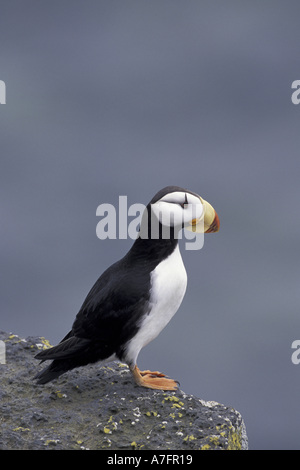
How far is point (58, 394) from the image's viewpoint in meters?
5.58

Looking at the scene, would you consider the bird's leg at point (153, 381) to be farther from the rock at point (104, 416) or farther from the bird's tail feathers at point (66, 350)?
the bird's tail feathers at point (66, 350)

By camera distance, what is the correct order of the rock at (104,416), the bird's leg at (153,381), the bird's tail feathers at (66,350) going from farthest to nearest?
the bird's leg at (153,381) < the bird's tail feathers at (66,350) < the rock at (104,416)

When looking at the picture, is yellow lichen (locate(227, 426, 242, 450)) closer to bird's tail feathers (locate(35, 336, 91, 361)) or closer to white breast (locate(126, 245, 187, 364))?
white breast (locate(126, 245, 187, 364))

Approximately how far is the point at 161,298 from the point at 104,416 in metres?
0.76

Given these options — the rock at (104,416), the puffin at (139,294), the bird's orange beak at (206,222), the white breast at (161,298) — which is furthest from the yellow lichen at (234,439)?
the bird's orange beak at (206,222)

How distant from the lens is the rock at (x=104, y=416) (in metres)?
5.12

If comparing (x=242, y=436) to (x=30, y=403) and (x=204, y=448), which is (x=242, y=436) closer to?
(x=204, y=448)

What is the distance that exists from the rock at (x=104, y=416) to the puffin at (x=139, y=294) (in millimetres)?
142

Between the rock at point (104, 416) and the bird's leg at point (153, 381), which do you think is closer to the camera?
the rock at point (104, 416)

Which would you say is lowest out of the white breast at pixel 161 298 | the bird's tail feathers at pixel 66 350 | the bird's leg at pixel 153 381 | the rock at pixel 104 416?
the rock at pixel 104 416

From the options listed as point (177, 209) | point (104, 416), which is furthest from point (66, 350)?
point (177, 209)

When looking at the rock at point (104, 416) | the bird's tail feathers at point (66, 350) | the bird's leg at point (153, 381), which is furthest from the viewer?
the bird's leg at point (153, 381)

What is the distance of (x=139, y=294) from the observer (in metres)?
5.53

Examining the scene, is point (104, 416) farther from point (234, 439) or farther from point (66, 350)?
point (234, 439)
